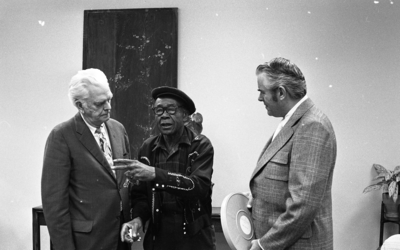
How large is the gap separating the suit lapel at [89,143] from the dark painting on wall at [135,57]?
6.97 feet

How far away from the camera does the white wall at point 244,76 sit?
169 inches

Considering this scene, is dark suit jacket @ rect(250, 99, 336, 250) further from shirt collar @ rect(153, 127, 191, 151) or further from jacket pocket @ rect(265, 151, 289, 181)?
shirt collar @ rect(153, 127, 191, 151)

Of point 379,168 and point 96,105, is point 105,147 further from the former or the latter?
point 379,168

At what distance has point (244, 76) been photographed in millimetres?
4441

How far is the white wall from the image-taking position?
429 cm

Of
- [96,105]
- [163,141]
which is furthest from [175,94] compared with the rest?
[96,105]

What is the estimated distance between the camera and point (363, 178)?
432 cm

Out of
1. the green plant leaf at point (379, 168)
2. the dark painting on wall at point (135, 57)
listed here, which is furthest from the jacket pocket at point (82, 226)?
the green plant leaf at point (379, 168)

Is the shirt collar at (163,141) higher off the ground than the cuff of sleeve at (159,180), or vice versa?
the shirt collar at (163,141)

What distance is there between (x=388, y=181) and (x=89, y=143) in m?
2.65

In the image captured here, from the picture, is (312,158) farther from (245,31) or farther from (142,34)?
(142,34)

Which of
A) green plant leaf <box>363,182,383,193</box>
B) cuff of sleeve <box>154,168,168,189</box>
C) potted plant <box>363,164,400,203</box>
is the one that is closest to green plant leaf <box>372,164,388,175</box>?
potted plant <box>363,164,400,203</box>

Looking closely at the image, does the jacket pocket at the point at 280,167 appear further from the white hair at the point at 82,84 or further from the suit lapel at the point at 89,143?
the white hair at the point at 82,84

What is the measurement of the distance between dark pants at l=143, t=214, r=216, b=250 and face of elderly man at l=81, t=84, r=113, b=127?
591 millimetres
